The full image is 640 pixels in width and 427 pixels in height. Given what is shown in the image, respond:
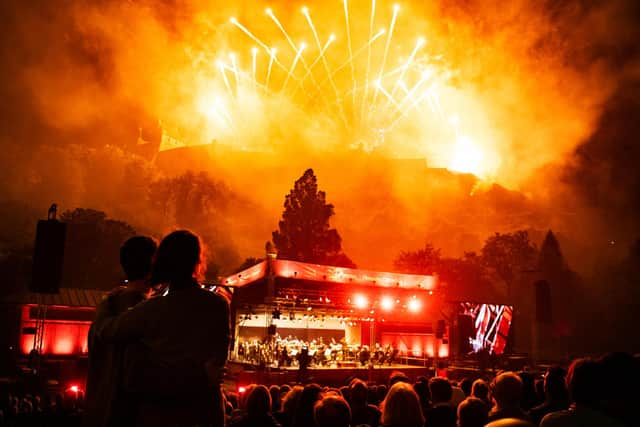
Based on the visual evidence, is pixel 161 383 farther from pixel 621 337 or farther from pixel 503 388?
pixel 621 337

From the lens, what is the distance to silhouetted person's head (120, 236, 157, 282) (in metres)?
2.29

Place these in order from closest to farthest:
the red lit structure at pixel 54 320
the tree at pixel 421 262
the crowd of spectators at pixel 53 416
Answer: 1. the crowd of spectators at pixel 53 416
2. the red lit structure at pixel 54 320
3. the tree at pixel 421 262

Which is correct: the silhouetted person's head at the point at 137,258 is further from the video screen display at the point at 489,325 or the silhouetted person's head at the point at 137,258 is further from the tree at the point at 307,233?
the tree at the point at 307,233

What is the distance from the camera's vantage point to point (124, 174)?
56.2m

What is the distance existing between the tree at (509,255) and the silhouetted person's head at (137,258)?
5932 centimetres

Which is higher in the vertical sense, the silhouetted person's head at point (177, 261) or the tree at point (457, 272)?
the tree at point (457, 272)

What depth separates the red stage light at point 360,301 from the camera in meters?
21.3

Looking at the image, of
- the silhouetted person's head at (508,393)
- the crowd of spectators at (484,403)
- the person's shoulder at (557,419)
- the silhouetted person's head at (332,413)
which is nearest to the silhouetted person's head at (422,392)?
the crowd of spectators at (484,403)

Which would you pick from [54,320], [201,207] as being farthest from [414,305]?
[201,207]

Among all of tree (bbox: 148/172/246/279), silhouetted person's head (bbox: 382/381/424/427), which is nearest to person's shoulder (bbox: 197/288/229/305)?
silhouetted person's head (bbox: 382/381/424/427)

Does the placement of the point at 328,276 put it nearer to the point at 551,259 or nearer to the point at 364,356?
the point at 364,356

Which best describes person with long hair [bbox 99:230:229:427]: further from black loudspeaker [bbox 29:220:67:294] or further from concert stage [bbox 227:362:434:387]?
concert stage [bbox 227:362:434:387]

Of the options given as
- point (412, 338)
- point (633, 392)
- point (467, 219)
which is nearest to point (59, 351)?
point (412, 338)

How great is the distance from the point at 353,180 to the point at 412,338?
147 ft
